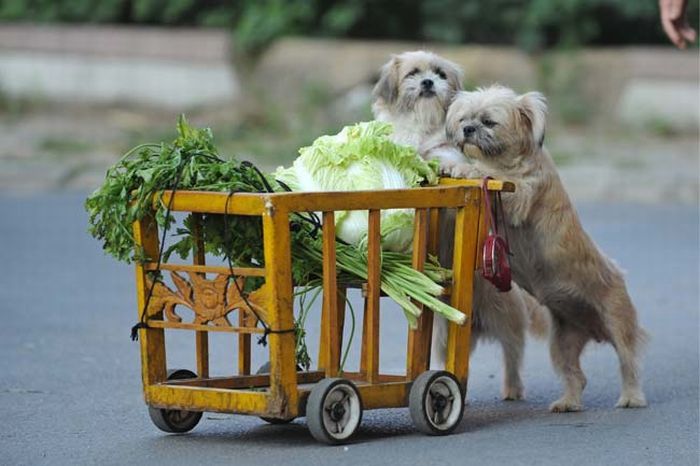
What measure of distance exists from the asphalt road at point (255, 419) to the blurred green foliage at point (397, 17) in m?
7.88

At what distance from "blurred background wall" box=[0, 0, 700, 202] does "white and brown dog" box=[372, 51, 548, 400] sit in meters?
9.93

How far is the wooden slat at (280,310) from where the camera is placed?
5.95 metres

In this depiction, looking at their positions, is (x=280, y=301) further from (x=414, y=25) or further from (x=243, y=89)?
(x=414, y=25)

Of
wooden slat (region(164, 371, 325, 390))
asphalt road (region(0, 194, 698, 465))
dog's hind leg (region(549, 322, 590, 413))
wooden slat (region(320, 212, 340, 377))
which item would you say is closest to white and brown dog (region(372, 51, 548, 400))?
dog's hind leg (region(549, 322, 590, 413))

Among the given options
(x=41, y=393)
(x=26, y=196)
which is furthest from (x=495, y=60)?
(x=41, y=393)

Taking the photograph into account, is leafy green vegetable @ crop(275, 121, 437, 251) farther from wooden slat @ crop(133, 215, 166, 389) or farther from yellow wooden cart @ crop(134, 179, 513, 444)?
wooden slat @ crop(133, 215, 166, 389)

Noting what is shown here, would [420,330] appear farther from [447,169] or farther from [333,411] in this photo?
[447,169]

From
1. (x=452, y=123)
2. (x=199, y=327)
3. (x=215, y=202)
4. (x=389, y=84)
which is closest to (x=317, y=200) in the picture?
(x=215, y=202)

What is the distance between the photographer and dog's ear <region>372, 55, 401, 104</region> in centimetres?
803

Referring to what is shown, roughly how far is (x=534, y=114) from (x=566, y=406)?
4.71ft

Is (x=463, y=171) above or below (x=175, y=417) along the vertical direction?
above

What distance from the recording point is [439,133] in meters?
7.63

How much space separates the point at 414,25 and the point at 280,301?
647 inches

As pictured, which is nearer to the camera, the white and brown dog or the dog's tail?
the white and brown dog
